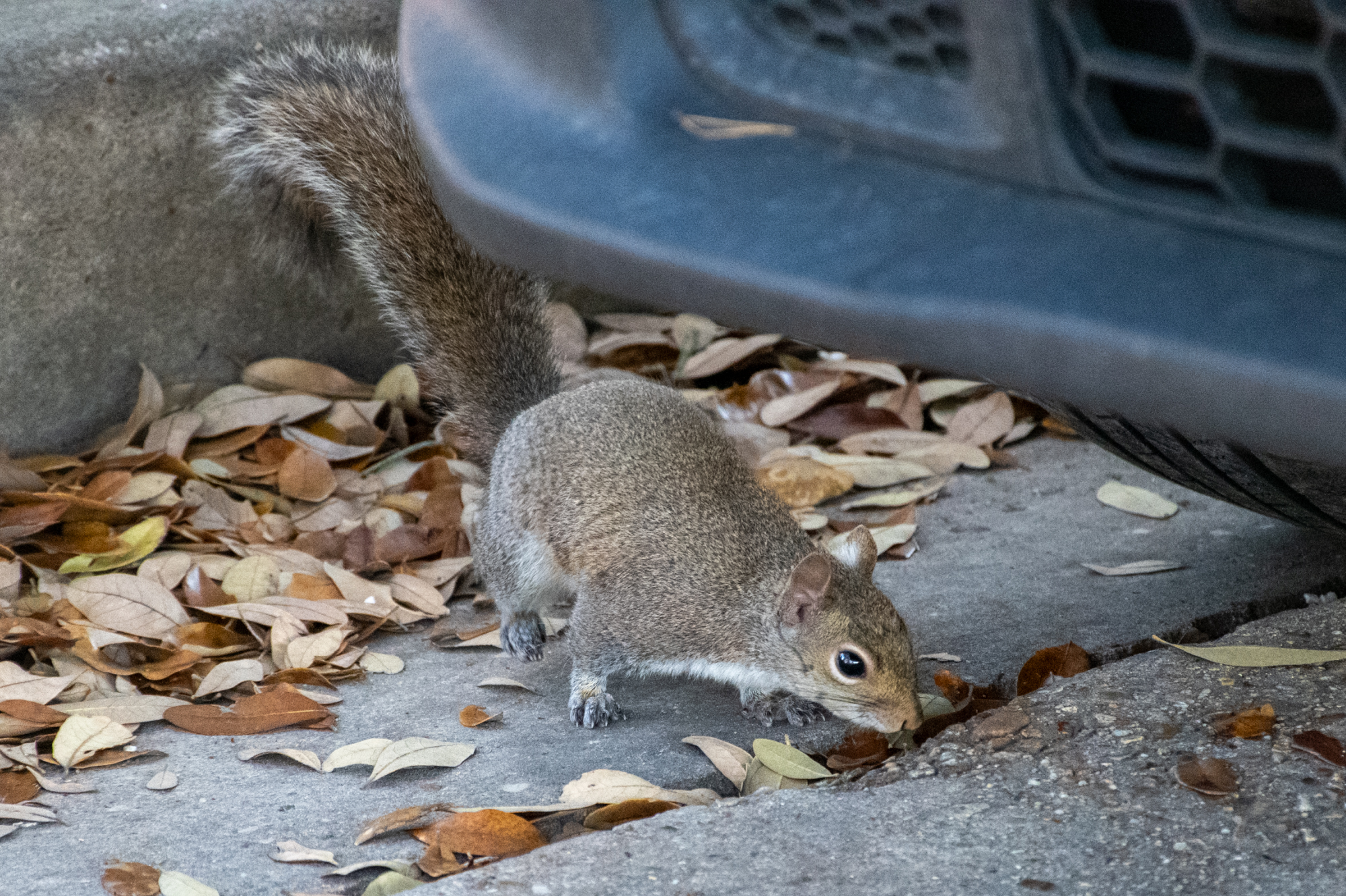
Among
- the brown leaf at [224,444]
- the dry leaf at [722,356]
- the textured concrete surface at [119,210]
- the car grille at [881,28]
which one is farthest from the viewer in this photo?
the dry leaf at [722,356]

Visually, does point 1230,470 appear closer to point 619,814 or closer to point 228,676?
point 619,814

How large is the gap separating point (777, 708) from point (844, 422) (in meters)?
1.05

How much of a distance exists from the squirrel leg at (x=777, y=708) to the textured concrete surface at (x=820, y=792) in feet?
0.11

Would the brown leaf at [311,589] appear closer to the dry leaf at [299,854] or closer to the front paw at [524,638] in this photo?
the front paw at [524,638]

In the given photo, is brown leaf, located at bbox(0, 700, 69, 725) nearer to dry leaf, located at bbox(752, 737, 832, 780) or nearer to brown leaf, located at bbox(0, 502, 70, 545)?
brown leaf, located at bbox(0, 502, 70, 545)

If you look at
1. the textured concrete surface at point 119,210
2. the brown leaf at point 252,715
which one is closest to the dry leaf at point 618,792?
the brown leaf at point 252,715

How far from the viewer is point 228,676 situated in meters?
2.20

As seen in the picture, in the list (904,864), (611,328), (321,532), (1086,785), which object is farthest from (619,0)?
(611,328)

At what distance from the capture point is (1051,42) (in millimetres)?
887

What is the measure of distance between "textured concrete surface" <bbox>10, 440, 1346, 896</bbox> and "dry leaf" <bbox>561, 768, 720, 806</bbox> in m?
0.06

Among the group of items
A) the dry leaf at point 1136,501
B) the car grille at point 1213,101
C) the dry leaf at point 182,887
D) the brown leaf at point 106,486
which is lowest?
the dry leaf at point 1136,501

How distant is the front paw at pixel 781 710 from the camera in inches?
87.1

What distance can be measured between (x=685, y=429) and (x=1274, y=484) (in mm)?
1078

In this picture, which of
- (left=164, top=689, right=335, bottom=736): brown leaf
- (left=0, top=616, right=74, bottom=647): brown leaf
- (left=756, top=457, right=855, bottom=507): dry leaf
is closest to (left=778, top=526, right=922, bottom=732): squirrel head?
(left=756, top=457, right=855, bottom=507): dry leaf
